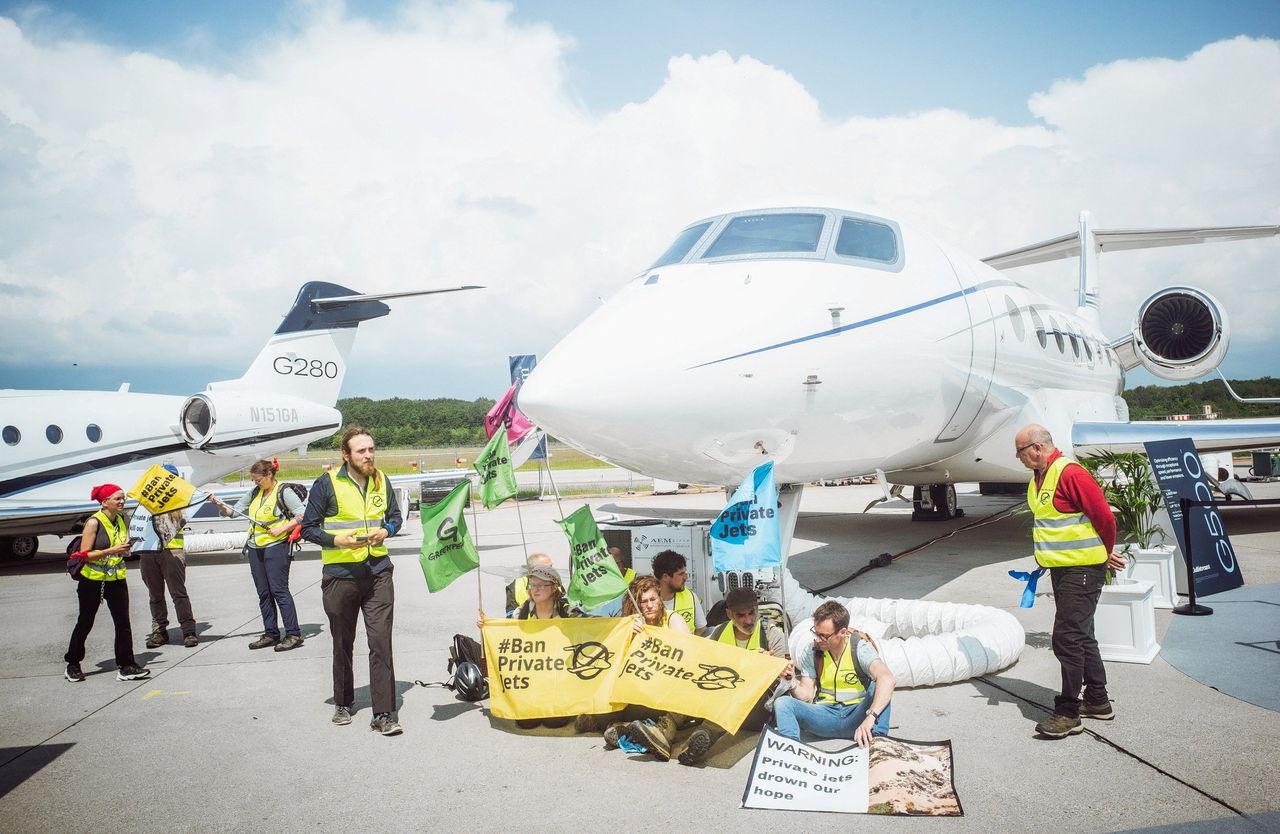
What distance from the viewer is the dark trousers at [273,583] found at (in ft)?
24.0

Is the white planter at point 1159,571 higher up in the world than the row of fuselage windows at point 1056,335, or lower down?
lower down

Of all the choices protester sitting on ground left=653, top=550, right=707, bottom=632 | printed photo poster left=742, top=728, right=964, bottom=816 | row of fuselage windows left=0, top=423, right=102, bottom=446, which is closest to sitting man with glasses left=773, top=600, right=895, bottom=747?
printed photo poster left=742, top=728, right=964, bottom=816

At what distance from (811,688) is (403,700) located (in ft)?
9.48

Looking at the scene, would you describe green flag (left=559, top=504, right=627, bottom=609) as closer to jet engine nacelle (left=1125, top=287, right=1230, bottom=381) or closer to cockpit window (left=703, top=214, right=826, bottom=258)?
cockpit window (left=703, top=214, right=826, bottom=258)

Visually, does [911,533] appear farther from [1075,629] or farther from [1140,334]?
[1075,629]

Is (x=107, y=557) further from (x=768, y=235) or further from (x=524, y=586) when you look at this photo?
(x=768, y=235)

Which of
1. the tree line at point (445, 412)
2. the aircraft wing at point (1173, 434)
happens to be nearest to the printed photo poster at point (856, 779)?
the aircraft wing at point (1173, 434)

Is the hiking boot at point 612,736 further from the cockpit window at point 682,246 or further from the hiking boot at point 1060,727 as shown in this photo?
the cockpit window at point 682,246

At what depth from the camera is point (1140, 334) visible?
15.3 meters

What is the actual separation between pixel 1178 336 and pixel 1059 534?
1374cm

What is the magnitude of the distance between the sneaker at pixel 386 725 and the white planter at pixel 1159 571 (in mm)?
6292

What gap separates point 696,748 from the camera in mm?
4156

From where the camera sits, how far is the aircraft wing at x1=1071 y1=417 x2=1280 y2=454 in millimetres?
10219

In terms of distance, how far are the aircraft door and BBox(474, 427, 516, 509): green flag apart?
4232 mm
